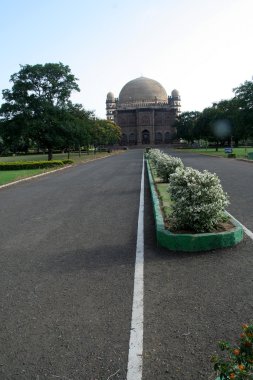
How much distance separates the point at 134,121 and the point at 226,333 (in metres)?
136

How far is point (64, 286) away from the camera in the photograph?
464cm

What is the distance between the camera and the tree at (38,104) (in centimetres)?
4119

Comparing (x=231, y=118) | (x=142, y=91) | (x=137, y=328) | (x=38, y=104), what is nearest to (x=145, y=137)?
(x=142, y=91)

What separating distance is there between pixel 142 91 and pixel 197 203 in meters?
135

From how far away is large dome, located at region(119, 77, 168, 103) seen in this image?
446 feet

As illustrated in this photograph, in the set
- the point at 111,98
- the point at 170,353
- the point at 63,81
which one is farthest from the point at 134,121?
the point at 170,353

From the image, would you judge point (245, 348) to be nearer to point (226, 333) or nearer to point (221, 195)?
point (226, 333)

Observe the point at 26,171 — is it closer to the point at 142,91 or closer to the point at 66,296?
the point at 66,296

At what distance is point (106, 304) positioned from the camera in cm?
406

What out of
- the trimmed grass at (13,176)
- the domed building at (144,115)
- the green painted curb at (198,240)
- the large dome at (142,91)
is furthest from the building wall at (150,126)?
the green painted curb at (198,240)

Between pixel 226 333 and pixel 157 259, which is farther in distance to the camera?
pixel 157 259

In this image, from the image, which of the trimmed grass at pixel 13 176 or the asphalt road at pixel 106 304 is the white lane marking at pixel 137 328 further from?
the trimmed grass at pixel 13 176

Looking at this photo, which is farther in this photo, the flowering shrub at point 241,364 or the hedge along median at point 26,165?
the hedge along median at point 26,165

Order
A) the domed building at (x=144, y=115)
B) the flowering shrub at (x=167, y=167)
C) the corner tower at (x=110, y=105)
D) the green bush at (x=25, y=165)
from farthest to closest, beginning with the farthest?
the corner tower at (x=110, y=105) < the domed building at (x=144, y=115) < the green bush at (x=25, y=165) < the flowering shrub at (x=167, y=167)
